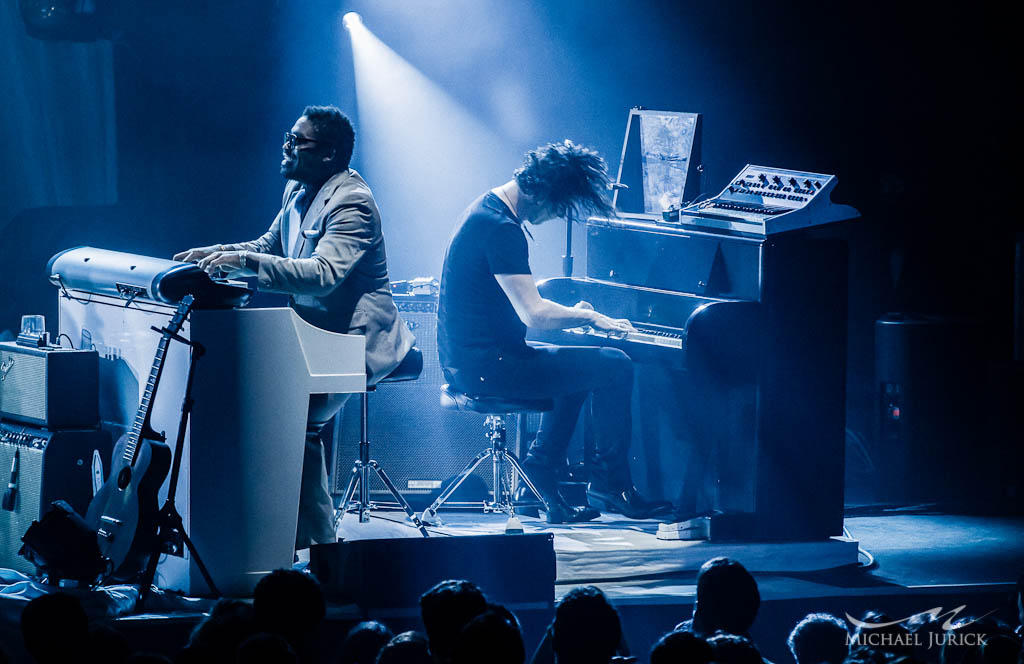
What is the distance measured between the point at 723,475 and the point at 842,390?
609 mm

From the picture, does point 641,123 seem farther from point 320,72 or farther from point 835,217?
point 320,72

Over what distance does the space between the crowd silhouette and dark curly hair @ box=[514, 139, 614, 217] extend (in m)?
2.49

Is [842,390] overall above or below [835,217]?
below

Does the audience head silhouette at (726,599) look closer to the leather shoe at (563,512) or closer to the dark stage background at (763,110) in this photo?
the leather shoe at (563,512)

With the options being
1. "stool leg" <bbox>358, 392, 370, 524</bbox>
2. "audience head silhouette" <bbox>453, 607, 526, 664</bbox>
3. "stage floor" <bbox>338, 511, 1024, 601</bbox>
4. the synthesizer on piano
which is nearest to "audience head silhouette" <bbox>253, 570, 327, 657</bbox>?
"audience head silhouette" <bbox>453, 607, 526, 664</bbox>

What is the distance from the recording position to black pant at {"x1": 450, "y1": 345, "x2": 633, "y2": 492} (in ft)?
17.8

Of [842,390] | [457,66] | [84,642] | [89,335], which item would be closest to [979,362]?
[842,390]

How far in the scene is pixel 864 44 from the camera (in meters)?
→ 7.98

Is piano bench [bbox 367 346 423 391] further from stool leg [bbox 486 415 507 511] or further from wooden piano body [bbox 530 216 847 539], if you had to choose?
wooden piano body [bbox 530 216 847 539]

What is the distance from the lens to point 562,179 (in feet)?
17.7

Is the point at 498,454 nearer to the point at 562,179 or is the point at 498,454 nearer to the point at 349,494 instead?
the point at 349,494

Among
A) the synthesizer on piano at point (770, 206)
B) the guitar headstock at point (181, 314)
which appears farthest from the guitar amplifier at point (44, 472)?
the synthesizer on piano at point (770, 206)

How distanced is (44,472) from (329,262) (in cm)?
128

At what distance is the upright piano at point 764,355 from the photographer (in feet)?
17.7
